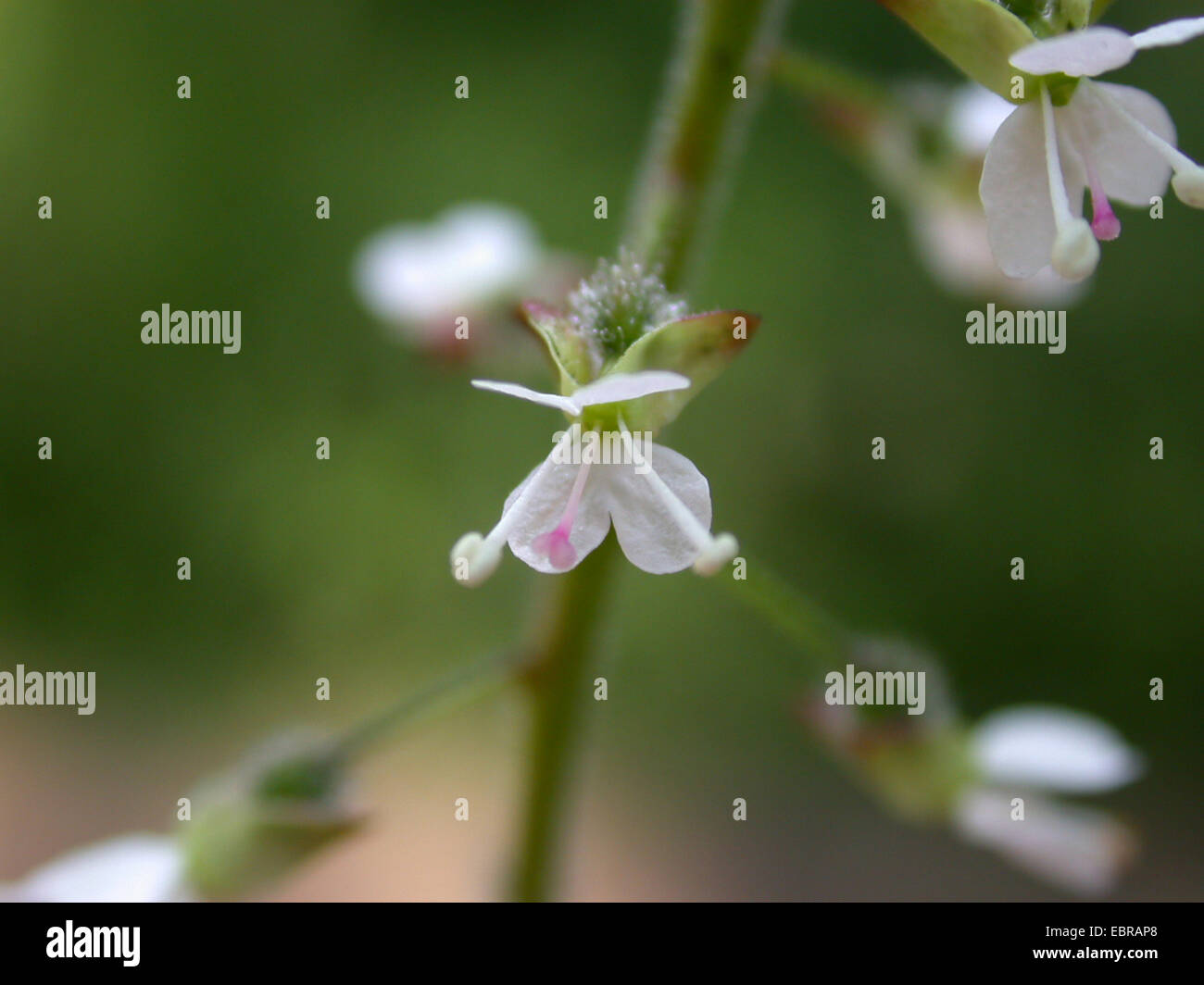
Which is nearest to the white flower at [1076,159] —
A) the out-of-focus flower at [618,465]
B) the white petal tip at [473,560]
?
the out-of-focus flower at [618,465]

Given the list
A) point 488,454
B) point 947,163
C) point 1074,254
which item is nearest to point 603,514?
point 1074,254

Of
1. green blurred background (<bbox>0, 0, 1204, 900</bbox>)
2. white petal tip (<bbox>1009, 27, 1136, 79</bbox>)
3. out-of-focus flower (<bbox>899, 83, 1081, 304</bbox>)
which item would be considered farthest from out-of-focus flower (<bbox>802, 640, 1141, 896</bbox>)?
green blurred background (<bbox>0, 0, 1204, 900</bbox>)

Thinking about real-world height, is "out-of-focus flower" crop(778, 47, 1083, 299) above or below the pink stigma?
above

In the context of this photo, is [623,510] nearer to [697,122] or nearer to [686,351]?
[686,351]

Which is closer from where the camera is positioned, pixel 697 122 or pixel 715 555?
pixel 715 555

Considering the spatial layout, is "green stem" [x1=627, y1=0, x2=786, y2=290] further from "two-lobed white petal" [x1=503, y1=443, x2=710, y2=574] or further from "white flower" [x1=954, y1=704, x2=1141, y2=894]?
"white flower" [x1=954, y1=704, x2=1141, y2=894]
